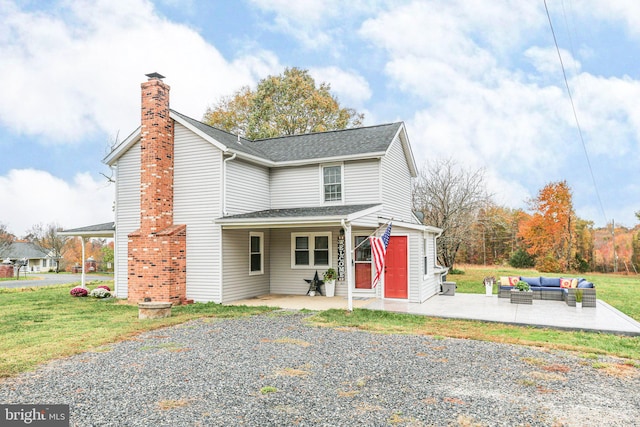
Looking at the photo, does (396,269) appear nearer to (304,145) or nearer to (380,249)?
(380,249)

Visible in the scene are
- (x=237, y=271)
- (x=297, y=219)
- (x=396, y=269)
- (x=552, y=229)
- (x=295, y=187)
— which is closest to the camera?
(x=297, y=219)

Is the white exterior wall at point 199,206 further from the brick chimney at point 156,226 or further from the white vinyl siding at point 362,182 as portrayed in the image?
the white vinyl siding at point 362,182

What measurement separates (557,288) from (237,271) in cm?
1055

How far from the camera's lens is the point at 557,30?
963 centimetres

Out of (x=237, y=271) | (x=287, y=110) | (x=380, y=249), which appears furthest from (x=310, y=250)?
(x=287, y=110)

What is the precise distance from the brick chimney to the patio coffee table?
10484 millimetres

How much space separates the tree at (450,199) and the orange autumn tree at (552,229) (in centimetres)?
708

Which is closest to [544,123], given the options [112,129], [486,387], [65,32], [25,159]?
[486,387]

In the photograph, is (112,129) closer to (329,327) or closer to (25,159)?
(25,159)

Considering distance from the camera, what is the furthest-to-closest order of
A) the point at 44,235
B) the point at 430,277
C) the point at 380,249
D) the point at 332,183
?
the point at 44,235, the point at 332,183, the point at 430,277, the point at 380,249

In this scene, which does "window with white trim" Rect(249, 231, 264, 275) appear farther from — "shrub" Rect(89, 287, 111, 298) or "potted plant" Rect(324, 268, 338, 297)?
"shrub" Rect(89, 287, 111, 298)

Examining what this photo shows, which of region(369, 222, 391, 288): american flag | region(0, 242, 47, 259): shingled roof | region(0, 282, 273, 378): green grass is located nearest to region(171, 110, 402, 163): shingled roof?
region(369, 222, 391, 288): american flag

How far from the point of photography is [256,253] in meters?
14.8

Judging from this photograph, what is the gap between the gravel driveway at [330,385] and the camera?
449 centimetres
